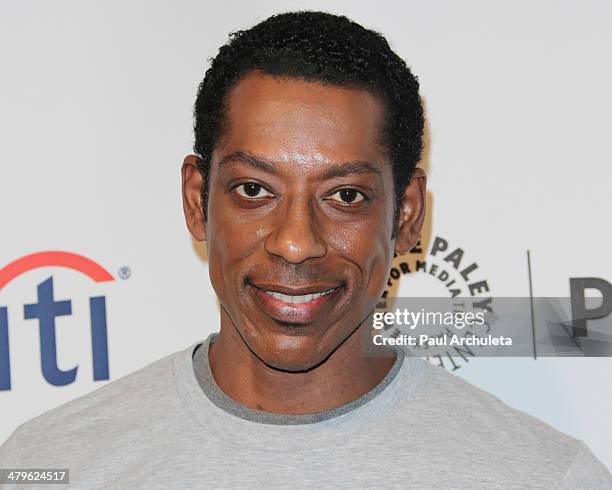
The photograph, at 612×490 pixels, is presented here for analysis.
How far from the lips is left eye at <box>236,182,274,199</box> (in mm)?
144

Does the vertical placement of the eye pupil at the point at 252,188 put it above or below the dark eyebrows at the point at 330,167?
below

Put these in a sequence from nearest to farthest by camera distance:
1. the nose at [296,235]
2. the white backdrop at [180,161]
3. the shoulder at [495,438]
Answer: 1. the nose at [296,235]
2. the shoulder at [495,438]
3. the white backdrop at [180,161]

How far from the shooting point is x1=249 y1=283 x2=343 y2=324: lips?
4.58 feet

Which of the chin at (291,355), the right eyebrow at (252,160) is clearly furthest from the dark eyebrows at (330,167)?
the chin at (291,355)

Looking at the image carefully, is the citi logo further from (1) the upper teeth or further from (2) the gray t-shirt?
(1) the upper teeth

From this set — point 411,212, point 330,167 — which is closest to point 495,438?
point 411,212

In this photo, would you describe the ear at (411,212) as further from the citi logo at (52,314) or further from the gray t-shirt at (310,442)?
the citi logo at (52,314)

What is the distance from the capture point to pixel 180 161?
2158 mm

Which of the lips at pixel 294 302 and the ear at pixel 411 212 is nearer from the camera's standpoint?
the lips at pixel 294 302

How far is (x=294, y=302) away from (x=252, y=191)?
191mm

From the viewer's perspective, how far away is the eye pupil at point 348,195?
1421 mm

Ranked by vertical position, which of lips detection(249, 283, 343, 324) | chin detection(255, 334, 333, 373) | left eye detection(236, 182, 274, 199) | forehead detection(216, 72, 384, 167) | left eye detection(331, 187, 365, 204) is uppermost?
forehead detection(216, 72, 384, 167)

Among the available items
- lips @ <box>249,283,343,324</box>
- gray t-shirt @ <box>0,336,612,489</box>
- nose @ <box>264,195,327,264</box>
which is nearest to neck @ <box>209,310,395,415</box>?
gray t-shirt @ <box>0,336,612,489</box>

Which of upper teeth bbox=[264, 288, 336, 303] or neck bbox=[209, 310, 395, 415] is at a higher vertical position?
upper teeth bbox=[264, 288, 336, 303]
